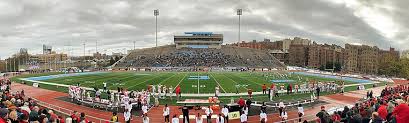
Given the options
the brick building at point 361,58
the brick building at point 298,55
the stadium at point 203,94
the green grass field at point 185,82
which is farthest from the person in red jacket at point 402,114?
the brick building at point 298,55

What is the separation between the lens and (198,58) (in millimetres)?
103500

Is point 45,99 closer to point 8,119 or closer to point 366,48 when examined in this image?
point 8,119

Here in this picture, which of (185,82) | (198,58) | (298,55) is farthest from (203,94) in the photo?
(298,55)

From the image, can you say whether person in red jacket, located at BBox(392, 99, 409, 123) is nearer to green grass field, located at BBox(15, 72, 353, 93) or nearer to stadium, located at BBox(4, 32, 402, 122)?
stadium, located at BBox(4, 32, 402, 122)

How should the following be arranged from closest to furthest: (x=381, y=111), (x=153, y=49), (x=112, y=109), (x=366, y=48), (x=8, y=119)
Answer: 1. (x=8, y=119)
2. (x=381, y=111)
3. (x=112, y=109)
4. (x=153, y=49)
5. (x=366, y=48)

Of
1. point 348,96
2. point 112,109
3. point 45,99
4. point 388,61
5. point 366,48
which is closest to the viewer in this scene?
point 112,109

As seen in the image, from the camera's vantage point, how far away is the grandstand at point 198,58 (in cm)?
9738

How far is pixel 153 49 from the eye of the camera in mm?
118750

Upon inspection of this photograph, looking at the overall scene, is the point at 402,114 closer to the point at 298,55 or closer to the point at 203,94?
the point at 203,94

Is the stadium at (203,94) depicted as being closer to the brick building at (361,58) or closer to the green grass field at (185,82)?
the green grass field at (185,82)

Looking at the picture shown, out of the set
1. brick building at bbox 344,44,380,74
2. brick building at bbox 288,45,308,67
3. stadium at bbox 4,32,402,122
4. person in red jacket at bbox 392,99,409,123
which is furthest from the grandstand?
person in red jacket at bbox 392,99,409,123

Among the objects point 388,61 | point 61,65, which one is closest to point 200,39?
point 61,65

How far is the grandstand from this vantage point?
97375 millimetres

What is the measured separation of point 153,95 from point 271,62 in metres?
80.3
